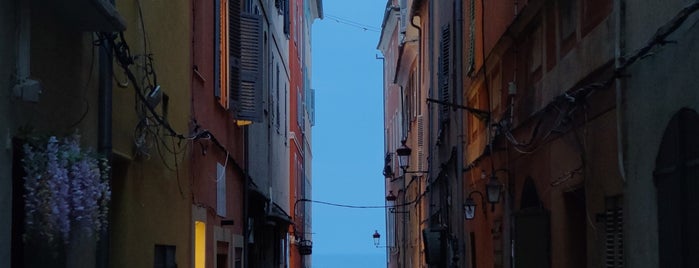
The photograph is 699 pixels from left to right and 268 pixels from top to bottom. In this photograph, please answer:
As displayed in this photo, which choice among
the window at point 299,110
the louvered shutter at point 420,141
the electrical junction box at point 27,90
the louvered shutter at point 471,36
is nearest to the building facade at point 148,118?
the electrical junction box at point 27,90

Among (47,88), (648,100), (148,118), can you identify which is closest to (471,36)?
(148,118)

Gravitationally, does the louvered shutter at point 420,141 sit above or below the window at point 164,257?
above

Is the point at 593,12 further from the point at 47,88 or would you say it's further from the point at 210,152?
the point at 210,152

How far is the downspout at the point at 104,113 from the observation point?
22.4 ft

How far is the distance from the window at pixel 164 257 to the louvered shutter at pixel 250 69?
4.80 metres

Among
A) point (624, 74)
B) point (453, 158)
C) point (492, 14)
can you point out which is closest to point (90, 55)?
point (624, 74)

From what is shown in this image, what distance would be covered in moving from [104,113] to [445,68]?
11916mm

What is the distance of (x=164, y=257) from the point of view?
924 centimetres

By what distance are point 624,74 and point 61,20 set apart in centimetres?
363

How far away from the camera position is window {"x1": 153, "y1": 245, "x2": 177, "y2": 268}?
9055mm

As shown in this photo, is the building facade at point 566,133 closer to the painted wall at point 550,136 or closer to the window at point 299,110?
the painted wall at point 550,136

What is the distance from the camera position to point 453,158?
17.5 m

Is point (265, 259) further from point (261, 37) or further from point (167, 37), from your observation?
point (167, 37)

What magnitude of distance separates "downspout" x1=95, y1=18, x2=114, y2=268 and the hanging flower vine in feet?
3.02
